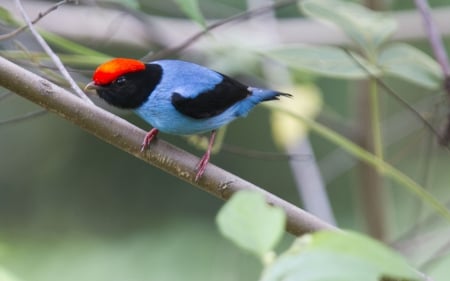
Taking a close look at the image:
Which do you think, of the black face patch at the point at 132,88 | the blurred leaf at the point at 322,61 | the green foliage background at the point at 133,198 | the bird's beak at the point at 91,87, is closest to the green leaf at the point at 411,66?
the blurred leaf at the point at 322,61

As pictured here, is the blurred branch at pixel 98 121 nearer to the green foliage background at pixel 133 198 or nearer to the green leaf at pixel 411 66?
the green leaf at pixel 411 66

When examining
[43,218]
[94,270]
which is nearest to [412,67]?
[94,270]

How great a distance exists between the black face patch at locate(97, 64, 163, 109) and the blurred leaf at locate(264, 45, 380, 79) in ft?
1.04

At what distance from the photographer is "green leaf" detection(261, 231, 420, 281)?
575 mm

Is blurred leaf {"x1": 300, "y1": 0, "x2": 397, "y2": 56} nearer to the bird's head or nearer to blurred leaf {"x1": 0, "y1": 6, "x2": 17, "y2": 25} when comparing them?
the bird's head

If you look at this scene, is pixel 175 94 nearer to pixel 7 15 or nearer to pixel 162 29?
pixel 7 15

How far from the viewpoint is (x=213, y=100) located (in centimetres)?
190

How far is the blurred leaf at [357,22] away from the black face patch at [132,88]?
402mm

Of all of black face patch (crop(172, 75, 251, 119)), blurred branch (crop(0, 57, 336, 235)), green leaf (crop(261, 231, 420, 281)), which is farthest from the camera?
black face patch (crop(172, 75, 251, 119))

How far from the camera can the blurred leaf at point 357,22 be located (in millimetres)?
1765

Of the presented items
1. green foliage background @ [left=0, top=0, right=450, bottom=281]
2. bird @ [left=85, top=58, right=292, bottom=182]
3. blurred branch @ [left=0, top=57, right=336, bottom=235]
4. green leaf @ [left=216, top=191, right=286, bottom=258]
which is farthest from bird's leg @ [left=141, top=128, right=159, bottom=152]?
green foliage background @ [left=0, top=0, right=450, bottom=281]

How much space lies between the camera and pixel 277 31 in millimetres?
3184

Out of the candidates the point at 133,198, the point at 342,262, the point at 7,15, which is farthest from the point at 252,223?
the point at 133,198

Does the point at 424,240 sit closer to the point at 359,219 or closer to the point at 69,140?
the point at 359,219
